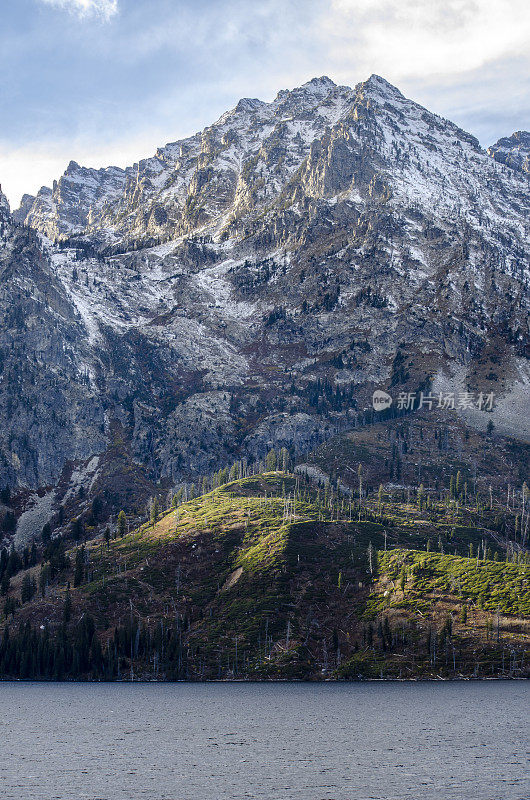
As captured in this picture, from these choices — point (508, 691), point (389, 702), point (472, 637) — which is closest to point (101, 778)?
point (389, 702)

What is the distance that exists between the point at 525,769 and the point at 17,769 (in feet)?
207

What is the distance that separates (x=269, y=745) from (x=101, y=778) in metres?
32.1

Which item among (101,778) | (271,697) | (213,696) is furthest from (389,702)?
(101,778)

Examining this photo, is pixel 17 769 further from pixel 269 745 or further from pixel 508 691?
pixel 508 691

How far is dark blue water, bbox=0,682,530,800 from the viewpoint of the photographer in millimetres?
82750

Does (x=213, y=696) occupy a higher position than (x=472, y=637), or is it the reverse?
(x=472, y=637)

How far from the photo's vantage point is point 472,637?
197250 millimetres

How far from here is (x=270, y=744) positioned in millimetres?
112688

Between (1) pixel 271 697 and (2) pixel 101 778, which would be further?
(1) pixel 271 697

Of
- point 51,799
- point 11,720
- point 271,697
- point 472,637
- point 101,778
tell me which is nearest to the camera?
point 51,799

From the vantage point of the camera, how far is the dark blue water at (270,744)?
8275 cm

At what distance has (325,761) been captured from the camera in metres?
98.9

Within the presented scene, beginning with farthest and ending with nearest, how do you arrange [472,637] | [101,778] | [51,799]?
[472,637] → [101,778] → [51,799]

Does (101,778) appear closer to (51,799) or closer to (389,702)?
(51,799)
